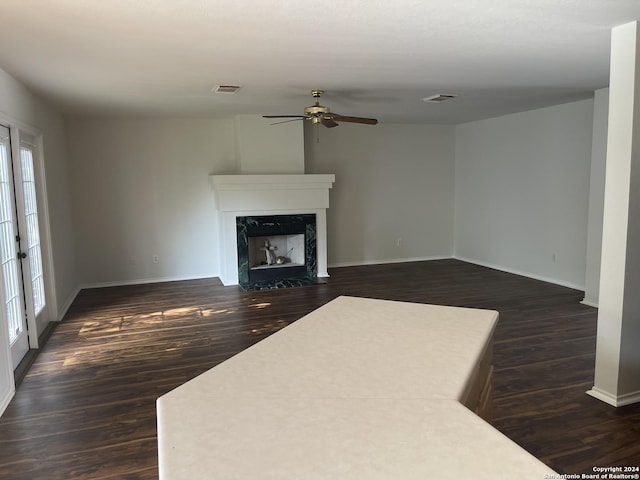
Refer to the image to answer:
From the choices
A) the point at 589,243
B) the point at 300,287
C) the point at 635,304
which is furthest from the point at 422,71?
the point at 300,287

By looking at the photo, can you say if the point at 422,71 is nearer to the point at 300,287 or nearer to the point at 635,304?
the point at 635,304

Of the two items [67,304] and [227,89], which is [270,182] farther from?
[67,304]

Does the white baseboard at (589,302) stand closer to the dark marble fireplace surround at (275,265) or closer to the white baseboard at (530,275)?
the white baseboard at (530,275)

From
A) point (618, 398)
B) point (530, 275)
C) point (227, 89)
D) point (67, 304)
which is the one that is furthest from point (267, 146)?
point (618, 398)

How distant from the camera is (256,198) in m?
6.35

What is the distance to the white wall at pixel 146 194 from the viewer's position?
625 centimetres

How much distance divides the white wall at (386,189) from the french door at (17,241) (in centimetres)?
397

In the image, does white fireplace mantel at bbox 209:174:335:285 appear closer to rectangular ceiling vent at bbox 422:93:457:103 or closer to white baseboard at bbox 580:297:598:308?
rectangular ceiling vent at bbox 422:93:457:103

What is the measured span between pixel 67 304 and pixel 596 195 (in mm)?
5977

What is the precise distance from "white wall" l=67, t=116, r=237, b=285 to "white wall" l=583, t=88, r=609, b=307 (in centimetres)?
454

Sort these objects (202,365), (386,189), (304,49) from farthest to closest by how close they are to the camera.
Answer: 1. (386,189)
2. (202,365)
3. (304,49)

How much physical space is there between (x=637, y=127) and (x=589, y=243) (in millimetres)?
2830

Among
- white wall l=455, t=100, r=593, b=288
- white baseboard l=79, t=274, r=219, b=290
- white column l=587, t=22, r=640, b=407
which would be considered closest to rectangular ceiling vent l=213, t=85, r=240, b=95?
white column l=587, t=22, r=640, b=407

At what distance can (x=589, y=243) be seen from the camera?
17.1 ft
